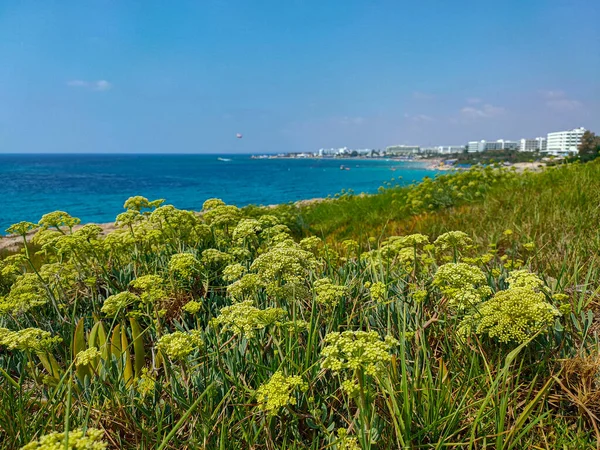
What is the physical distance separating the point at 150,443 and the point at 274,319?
0.90 meters

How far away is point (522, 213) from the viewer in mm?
5656

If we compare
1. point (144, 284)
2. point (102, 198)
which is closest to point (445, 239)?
point (144, 284)

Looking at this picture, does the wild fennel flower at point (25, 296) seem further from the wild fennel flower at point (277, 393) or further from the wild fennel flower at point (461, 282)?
the wild fennel flower at point (461, 282)

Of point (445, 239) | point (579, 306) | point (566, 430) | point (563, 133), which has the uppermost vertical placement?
point (563, 133)

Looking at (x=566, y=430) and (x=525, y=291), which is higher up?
(x=525, y=291)

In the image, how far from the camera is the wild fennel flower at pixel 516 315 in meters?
2.02

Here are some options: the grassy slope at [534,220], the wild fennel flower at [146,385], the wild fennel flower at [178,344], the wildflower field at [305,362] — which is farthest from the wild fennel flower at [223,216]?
the wild fennel flower at [178,344]

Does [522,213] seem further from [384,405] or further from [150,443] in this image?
[150,443]

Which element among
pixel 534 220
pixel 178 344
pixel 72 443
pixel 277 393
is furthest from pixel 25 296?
pixel 534 220

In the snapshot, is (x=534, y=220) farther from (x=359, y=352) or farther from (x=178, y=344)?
(x=178, y=344)

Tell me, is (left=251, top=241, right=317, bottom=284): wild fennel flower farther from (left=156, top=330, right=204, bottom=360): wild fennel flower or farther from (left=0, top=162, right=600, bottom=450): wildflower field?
(left=156, top=330, right=204, bottom=360): wild fennel flower

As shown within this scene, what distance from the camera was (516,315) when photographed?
2076 mm

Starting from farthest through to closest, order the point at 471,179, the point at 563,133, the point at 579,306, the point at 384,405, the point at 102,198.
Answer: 1. the point at 102,198
2. the point at 563,133
3. the point at 471,179
4. the point at 579,306
5. the point at 384,405

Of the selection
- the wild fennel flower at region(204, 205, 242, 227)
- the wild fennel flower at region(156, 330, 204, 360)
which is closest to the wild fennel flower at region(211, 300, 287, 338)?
the wild fennel flower at region(156, 330, 204, 360)
